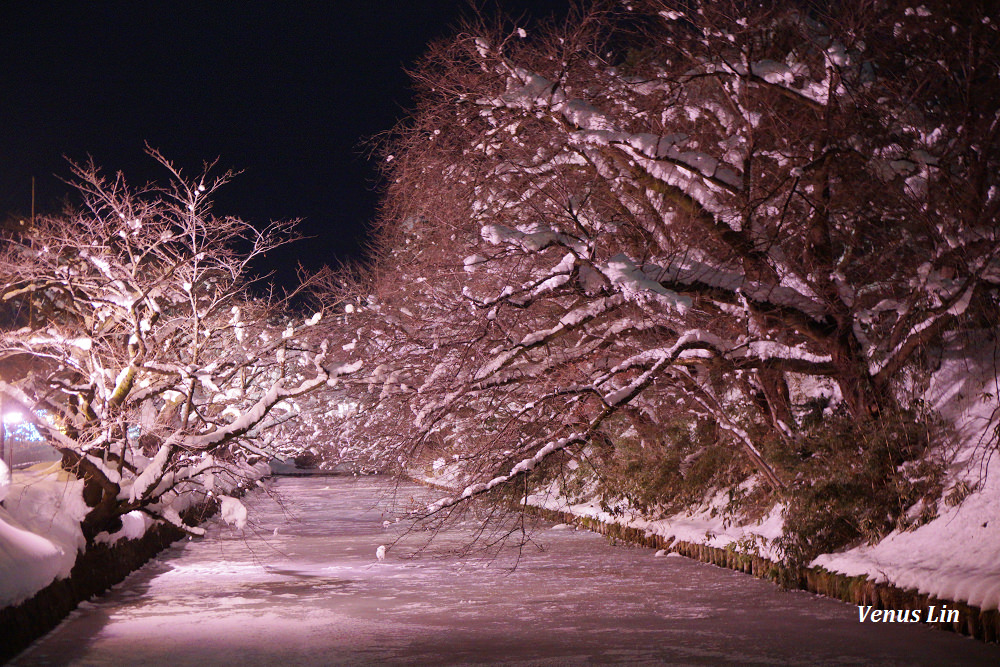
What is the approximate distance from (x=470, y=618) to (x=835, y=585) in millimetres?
4342

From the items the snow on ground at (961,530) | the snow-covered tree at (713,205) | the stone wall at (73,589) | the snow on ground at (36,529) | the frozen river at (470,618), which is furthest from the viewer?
the snow-covered tree at (713,205)

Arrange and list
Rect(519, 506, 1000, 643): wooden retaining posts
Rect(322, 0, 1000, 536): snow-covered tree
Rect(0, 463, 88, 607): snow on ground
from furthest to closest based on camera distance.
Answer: Rect(322, 0, 1000, 536): snow-covered tree, Rect(0, 463, 88, 607): snow on ground, Rect(519, 506, 1000, 643): wooden retaining posts

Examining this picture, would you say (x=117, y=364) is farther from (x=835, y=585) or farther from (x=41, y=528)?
(x=835, y=585)

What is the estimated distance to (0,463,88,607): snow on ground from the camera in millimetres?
9695

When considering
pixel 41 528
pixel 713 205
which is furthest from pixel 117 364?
pixel 713 205

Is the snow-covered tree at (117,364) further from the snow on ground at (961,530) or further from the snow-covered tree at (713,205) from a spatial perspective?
the snow on ground at (961,530)

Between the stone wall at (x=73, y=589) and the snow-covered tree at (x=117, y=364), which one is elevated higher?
the snow-covered tree at (x=117, y=364)

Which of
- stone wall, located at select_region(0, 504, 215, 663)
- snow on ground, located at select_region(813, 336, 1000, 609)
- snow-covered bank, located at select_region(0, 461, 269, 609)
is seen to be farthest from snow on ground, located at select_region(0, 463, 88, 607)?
snow on ground, located at select_region(813, 336, 1000, 609)

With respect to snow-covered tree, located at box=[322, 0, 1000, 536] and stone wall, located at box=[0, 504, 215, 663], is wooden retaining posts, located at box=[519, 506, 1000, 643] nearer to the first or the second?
snow-covered tree, located at box=[322, 0, 1000, 536]

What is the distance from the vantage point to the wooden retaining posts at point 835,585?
8531 mm

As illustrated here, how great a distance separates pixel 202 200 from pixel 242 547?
25.4 ft

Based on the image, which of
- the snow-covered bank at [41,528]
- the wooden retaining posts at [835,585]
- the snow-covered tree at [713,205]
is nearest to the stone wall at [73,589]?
the snow-covered bank at [41,528]

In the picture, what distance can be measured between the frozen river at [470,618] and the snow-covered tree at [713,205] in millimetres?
1691

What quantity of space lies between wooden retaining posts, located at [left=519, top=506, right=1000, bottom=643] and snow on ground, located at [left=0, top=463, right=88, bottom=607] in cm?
878
